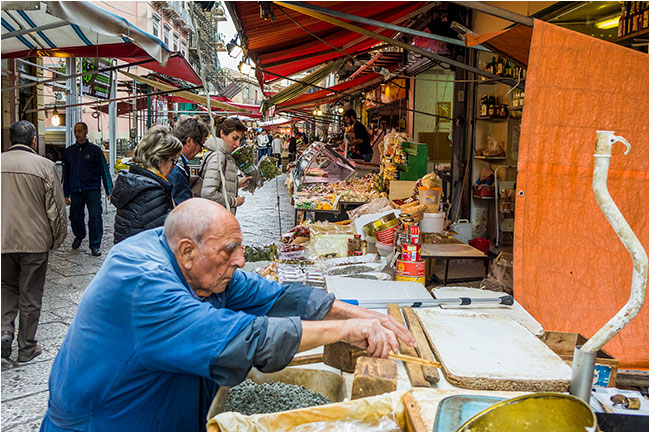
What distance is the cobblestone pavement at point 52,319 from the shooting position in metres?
3.59

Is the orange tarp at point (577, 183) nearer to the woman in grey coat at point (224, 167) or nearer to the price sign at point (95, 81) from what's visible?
the woman in grey coat at point (224, 167)

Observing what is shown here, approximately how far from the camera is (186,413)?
176 centimetres

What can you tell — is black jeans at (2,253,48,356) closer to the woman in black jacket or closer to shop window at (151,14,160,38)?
the woman in black jacket

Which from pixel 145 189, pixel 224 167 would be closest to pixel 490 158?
pixel 224 167

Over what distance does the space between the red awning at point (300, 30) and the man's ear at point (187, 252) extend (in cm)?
297

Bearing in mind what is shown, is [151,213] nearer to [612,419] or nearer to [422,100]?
[612,419]

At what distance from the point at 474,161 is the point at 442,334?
640cm

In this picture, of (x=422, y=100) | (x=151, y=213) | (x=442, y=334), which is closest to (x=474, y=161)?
(x=422, y=100)

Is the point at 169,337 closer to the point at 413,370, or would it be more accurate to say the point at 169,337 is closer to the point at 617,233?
the point at 413,370

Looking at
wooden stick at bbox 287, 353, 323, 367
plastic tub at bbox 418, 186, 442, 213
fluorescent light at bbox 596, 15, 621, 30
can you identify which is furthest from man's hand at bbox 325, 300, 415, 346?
fluorescent light at bbox 596, 15, 621, 30

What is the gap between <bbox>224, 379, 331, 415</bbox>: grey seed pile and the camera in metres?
1.84

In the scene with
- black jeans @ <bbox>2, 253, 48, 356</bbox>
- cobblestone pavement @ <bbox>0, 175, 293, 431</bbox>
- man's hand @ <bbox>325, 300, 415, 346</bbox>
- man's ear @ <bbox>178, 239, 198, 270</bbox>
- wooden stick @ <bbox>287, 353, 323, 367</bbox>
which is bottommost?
cobblestone pavement @ <bbox>0, 175, 293, 431</bbox>

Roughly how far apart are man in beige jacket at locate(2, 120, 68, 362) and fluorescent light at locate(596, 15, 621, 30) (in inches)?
209

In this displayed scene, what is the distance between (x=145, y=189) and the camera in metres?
4.12
